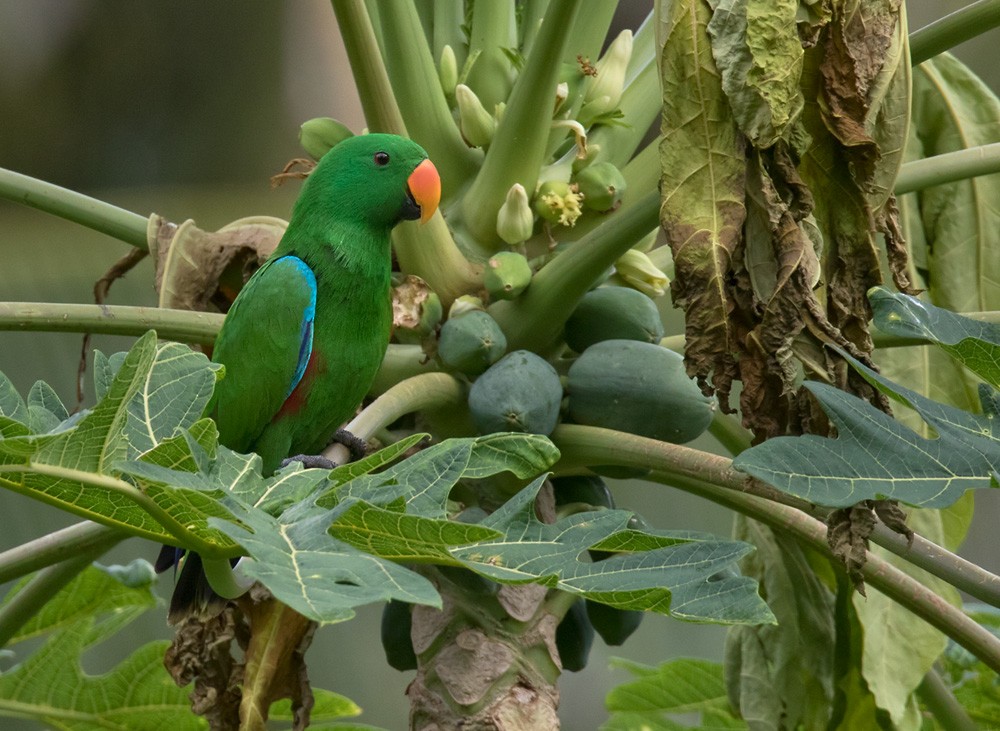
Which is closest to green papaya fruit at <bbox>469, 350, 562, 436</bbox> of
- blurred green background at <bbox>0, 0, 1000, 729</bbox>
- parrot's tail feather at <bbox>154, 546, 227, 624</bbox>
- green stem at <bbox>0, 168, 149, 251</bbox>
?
parrot's tail feather at <bbox>154, 546, 227, 624</bbox>

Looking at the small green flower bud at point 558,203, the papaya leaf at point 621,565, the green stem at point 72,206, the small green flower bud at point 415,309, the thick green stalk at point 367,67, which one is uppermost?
the thick green stalk at point 367,67

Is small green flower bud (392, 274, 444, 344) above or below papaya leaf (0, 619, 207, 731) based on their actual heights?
above

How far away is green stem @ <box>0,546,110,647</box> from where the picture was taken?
1.61 meters

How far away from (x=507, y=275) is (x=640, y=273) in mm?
230

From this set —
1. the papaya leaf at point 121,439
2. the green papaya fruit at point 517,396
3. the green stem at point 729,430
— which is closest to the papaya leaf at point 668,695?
the green stem at point 729,430

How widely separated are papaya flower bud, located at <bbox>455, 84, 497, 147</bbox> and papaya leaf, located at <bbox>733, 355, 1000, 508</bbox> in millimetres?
831

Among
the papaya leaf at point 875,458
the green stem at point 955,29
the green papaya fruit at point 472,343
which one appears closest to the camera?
the papaya leaf at point 875,458

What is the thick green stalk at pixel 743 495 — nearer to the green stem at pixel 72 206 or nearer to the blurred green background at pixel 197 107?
the green stem at pixel 72 206

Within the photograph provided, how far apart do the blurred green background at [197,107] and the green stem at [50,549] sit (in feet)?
5.74

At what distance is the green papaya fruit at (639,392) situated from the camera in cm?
154

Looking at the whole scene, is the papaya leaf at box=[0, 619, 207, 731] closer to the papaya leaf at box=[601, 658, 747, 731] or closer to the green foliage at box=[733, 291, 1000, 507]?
the papaya leaf at box=[601, 658, 747, 731]

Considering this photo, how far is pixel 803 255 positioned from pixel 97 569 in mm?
1325

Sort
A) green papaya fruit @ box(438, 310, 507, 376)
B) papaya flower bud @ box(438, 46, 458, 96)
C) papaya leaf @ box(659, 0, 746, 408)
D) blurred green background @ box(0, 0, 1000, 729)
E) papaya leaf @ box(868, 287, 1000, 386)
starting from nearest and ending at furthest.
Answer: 1. papaya leaf @ box(868, 287, 1000, 386)
2. papaya leaf @ box(659, 0, 746, 408)
3. green papaya fruit @ box(438, 310, 507, 376)
4. papaya flower bud @ box(438, 46, 458, 96)
5. blurred green background @ box(0, 0, 1000, 729)

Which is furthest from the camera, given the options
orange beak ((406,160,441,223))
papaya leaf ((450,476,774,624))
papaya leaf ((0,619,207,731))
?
papaya leaf ((0,619,207,731))
